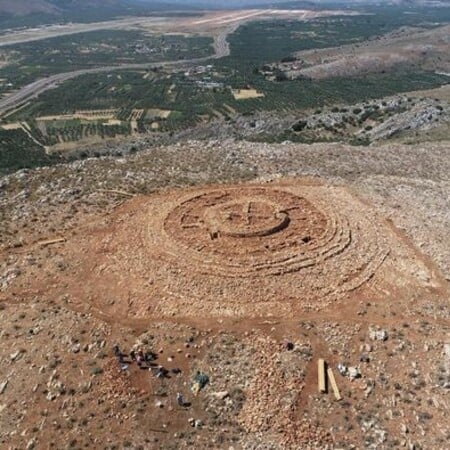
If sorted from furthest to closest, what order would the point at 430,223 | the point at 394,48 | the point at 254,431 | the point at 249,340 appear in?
the point at 394,48
the point at 430,223
the point at 249,340
the point at 254,431

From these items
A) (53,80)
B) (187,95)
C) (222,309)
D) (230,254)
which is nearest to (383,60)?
(187,95)

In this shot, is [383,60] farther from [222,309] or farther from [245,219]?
[222,309]

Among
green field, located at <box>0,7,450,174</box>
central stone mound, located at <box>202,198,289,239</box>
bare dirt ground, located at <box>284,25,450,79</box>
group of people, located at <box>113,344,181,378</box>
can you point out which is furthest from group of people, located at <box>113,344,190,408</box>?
bare dirt ground, located at <box>284,25,450,79</box>

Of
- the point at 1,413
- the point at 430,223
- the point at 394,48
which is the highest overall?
the point at 1,413

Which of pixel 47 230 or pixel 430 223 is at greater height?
pixel 47 230

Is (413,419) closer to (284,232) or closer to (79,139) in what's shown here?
(284,232)

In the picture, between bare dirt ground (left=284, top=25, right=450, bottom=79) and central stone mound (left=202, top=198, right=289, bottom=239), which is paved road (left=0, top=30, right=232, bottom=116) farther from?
central stone mound (left=202, top=198, right=289, bottom=239)

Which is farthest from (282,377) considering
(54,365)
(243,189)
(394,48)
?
(394,48)

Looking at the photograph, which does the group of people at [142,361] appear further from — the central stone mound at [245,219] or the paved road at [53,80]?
the paved road at [53,80]
